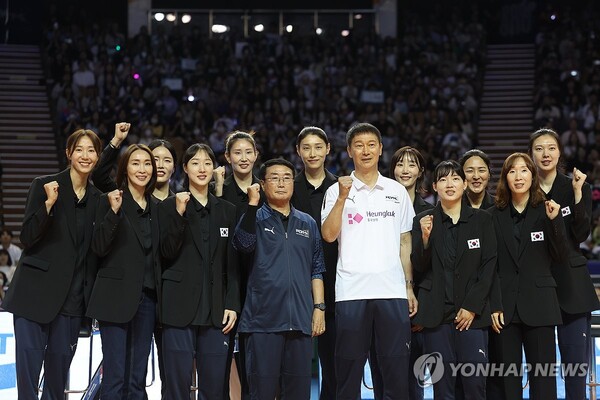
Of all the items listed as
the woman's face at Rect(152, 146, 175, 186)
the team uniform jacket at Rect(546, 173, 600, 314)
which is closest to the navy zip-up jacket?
the woman's face at Rect(152, 146, 175, 186)

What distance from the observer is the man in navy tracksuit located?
518 centimetres

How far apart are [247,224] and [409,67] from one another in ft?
45.9

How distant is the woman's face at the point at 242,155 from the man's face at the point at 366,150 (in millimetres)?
791

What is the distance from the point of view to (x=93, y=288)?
524 cm

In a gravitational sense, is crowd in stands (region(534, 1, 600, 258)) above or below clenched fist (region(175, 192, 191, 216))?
above

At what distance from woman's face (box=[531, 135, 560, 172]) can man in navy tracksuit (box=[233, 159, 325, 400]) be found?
1567 millimetres

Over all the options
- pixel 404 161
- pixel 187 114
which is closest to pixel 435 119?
pixel 187 114

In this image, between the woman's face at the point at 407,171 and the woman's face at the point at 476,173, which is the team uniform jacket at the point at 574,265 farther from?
the woman's face at the point at 407,171

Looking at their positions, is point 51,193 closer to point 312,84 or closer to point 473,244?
point 473,244

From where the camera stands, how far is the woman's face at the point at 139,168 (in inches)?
212

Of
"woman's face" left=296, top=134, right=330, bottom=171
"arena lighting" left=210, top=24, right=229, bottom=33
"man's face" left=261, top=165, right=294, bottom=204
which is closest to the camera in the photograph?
"man's face" left=261, top=165, right=294, bottom=204

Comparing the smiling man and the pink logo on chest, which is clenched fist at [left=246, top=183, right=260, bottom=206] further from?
the pink logo on chest

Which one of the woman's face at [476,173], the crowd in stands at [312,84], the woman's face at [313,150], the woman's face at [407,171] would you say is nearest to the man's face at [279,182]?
the woman's face at [313,150]

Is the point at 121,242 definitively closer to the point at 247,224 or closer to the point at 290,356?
the point at 247,224
